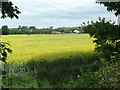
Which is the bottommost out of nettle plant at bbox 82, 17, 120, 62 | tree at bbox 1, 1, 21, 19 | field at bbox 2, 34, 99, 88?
field at bbox 2, 34, 99, 88

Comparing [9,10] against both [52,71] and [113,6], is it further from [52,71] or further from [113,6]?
[52,71]

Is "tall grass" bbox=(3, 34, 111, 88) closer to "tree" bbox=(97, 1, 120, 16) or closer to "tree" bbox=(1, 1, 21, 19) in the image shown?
"tree" bbox=(97, 1, 120, 16)

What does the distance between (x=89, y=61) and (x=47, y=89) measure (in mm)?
4052

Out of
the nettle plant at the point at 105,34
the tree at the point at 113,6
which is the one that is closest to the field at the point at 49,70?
the nettle plant at the point at 105,34

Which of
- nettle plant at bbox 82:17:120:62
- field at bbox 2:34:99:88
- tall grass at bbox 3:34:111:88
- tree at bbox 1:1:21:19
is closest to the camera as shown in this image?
tree at bbox 1:1:21:19

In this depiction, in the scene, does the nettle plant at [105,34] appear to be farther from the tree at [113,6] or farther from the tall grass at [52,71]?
the tall grass at [52,71]

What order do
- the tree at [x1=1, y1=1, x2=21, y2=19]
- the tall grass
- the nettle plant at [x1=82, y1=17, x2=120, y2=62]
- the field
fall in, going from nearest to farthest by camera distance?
1. the tree at [x1=1, y1=1, x2=21, y2=19]
2. the nettle plant at [x1=82, y1=17, x2=120, y2=62]
3. the tall grass
4. the field

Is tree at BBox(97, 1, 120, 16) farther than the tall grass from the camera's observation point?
No

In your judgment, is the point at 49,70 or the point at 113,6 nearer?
the point at 113,6

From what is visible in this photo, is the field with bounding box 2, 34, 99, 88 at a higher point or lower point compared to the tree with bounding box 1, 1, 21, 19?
lower

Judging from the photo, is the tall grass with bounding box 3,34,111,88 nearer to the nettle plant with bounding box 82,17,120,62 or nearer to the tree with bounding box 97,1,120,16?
the nettle plant with bounding box 82,17,120,62

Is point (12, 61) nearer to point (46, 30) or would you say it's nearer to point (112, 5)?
point (112, 5)

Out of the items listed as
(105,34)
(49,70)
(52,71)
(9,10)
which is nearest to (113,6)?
(105,34)

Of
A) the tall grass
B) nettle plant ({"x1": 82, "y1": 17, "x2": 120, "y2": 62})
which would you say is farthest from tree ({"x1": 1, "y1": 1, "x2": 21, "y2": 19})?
the tall grass
